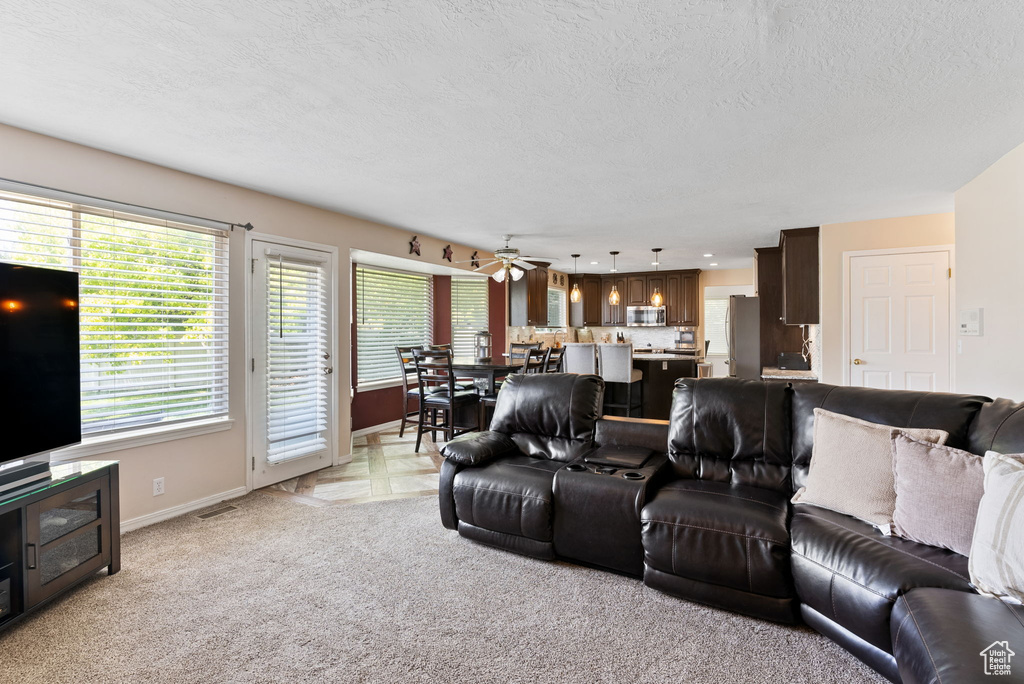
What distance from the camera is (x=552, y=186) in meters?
3.86

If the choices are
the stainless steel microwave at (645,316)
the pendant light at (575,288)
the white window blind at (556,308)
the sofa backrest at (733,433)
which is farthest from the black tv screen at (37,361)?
the stainless steel microwave at (645,316)

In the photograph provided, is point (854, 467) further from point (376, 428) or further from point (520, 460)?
point (376, 428)

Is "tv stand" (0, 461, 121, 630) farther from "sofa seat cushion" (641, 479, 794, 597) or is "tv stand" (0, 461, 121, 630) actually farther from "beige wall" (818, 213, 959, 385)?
"beige wall" (818, 213, 959, 385)

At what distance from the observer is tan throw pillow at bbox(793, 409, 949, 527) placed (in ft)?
6.65

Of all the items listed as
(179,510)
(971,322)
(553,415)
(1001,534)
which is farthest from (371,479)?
(971,322)

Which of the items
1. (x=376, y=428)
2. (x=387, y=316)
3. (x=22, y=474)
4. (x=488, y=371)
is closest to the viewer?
(x=22, y=474)

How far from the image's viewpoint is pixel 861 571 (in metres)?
1.74

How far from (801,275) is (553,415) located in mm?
3861

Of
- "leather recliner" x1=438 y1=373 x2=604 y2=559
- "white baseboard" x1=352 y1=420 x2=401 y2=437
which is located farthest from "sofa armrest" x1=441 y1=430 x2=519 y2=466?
"white baseboard" x1=352 y1=420 x2=401 y2=437

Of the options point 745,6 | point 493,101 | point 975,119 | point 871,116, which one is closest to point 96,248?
point 493,101

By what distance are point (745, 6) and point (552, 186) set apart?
7.31 ft

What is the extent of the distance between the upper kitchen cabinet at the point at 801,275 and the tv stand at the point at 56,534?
611cm

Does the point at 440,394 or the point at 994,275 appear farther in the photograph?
the point at 440,394

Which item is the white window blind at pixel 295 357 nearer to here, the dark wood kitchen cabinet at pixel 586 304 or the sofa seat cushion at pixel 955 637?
the sofa seat cushion at pixel 955 637
